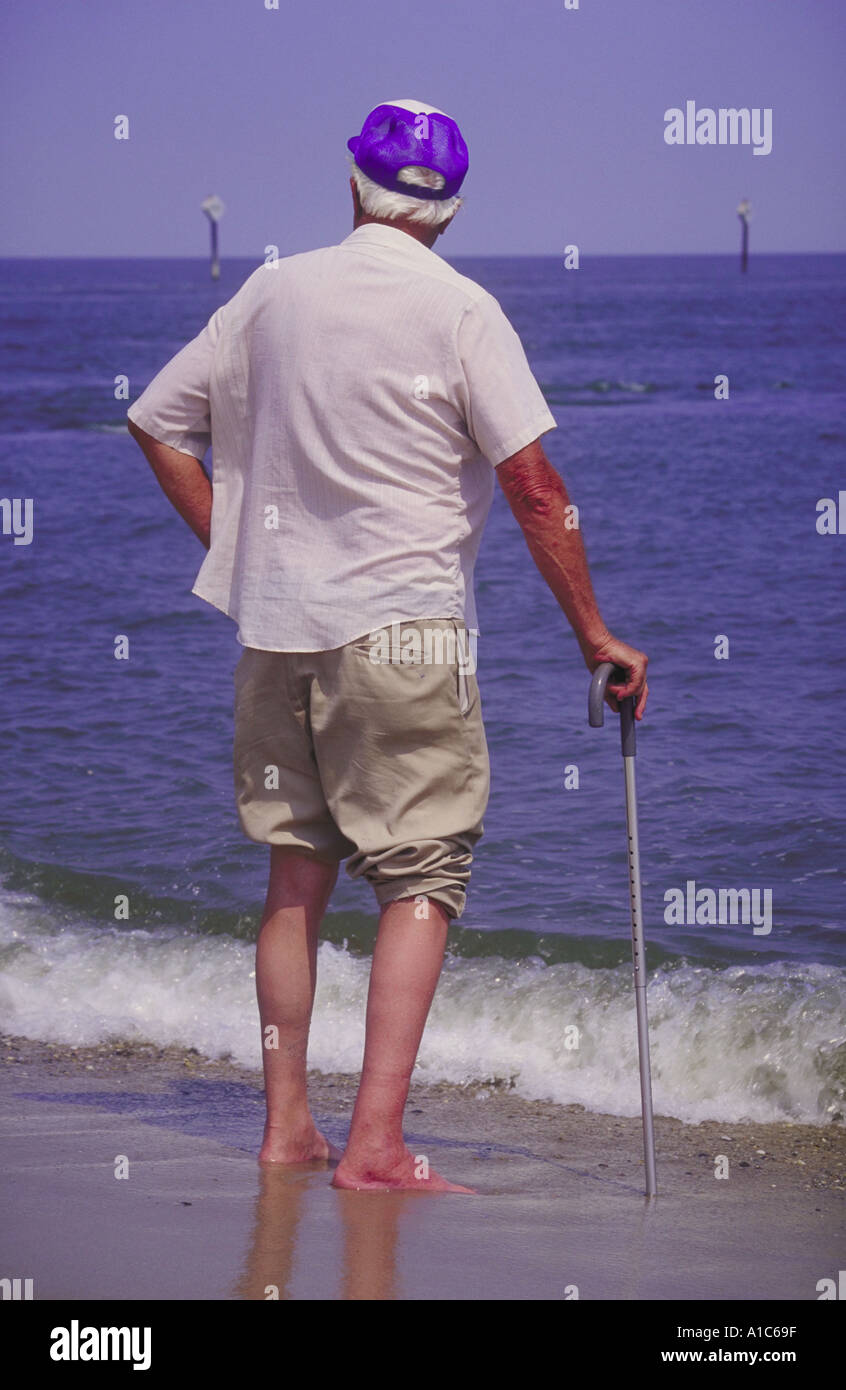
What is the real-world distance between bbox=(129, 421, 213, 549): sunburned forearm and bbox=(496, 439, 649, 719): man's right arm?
543mm

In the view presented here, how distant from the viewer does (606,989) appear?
13.9 feet

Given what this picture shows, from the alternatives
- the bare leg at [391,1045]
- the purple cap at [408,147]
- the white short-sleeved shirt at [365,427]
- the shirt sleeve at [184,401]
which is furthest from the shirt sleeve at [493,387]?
the bare leg at [391,1045]

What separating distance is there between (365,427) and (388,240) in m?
0.32

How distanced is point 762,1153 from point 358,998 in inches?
49.3

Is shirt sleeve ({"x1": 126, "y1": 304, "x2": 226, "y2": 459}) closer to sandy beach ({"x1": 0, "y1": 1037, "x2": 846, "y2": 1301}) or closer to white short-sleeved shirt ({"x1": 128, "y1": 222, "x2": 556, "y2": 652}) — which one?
white short-sleeved shirt ({"x1": 128, "y1": 222, "x2": 556, "y2": 652})

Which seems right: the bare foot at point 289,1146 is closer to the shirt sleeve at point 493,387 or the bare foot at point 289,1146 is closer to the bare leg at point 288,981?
the bare leg at point 288,981

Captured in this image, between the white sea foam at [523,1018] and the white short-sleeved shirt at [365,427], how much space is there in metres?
1.67

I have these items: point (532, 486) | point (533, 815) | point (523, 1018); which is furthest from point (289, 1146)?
point (533, 815)

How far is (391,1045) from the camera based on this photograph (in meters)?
2.59

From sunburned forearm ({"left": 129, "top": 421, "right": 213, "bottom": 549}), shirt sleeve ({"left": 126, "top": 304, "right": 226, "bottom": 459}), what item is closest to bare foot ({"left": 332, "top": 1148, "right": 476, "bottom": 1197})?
sunburned forearm ({"left": 129, "top": 421, "right": 213, "bottom": 549})

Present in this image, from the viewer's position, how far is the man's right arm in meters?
2.47

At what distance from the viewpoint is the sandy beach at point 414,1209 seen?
2.20m
